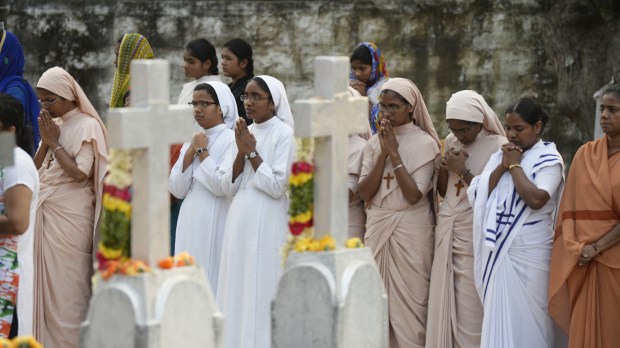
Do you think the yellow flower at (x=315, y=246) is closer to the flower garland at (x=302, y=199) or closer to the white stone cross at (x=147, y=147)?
the flower garland at (x=302, y=199)

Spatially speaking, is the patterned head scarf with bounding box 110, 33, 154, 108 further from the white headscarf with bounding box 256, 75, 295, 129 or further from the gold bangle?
the gold bangle

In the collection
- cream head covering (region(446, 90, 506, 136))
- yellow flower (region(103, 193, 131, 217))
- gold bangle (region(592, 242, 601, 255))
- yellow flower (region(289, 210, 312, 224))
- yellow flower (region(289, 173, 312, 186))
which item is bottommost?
gold bangle (region(592, 242, 601, 255))

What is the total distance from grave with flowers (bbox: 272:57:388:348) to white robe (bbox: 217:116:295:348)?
2.05 meters

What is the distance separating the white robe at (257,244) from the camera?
9703mm

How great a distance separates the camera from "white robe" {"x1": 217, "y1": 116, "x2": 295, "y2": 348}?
9.70 metres

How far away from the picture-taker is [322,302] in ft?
23.9

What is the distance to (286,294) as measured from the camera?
24.0 feet

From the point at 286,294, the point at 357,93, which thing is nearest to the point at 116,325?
the point at 286,294

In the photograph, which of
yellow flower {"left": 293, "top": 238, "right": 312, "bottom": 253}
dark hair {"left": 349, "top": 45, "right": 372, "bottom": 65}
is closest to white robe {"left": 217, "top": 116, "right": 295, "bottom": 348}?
dark hair {"left": 349, "top": 45, "right": 372, "bottom": 65}

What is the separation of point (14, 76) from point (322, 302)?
4.45m

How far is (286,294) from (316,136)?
79cm

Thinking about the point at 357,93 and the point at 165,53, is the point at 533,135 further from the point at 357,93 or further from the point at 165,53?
the point at 165,53

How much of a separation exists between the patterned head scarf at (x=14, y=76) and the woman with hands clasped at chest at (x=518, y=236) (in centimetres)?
343

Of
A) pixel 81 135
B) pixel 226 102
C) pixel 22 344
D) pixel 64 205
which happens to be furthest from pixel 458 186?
pixel 22 344
